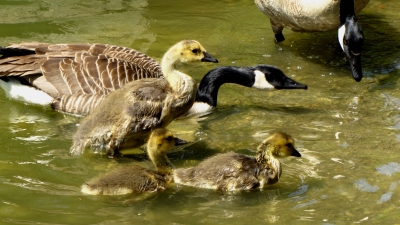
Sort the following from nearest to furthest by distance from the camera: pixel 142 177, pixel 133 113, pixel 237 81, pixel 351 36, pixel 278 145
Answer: pixel 142 177, pixel 278 145, pixel 133 113, pixel 237 81, pixel 351 36

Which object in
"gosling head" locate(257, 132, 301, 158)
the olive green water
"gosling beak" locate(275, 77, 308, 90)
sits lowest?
the olive green water

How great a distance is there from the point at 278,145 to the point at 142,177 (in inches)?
47.2

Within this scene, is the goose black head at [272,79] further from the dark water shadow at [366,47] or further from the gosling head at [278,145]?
the gosling head at [278,145]

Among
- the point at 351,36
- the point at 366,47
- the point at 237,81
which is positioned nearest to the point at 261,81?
the point at 237,81

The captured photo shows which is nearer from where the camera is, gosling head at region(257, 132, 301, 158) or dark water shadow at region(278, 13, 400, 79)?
gosling head at region(257, 132, 301, 158)

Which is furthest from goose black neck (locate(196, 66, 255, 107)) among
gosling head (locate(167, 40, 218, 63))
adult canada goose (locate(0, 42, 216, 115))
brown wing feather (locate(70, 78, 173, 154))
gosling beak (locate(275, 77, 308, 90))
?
brown wing feather (locate(70, 78, 173, 154))

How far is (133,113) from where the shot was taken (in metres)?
6.39

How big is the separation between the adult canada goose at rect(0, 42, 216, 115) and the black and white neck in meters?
2.37

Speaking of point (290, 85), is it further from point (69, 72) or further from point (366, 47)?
point (69, 72)

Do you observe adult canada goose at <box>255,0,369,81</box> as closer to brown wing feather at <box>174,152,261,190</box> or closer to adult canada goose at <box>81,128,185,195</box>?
brown wing feather at <box>174,152,261,190</box>

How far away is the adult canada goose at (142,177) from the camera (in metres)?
5.62

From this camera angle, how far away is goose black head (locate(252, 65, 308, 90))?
311 inches

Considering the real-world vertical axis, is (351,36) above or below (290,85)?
above

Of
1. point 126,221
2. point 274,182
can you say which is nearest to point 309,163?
point 274,182
